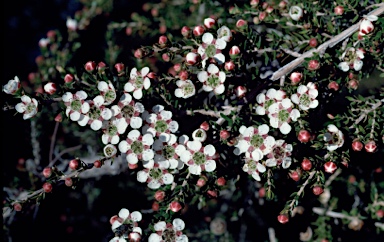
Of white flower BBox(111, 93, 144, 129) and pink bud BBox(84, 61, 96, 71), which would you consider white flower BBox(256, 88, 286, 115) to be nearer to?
white flower BBox(111, 93, 144, 129)

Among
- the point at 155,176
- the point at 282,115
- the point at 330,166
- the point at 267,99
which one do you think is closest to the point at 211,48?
the point at 267,99

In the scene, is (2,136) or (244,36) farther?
(2,136)

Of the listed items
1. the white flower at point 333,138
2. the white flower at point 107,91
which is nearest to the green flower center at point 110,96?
the white flower at point 107,91

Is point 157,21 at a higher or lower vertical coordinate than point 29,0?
higher

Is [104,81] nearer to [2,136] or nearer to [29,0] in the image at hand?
[2,136]

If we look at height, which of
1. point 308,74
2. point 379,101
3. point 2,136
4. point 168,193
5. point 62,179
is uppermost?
point 308,74

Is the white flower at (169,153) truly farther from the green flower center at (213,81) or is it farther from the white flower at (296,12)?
the white flower at (296,12)

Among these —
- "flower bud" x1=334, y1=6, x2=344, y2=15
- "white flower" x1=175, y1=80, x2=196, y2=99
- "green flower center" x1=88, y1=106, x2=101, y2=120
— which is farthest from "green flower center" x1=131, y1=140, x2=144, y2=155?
"flower bud" x1=334, y1=6, x2=344, y2=15

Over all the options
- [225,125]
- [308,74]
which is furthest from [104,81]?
[308,74]
